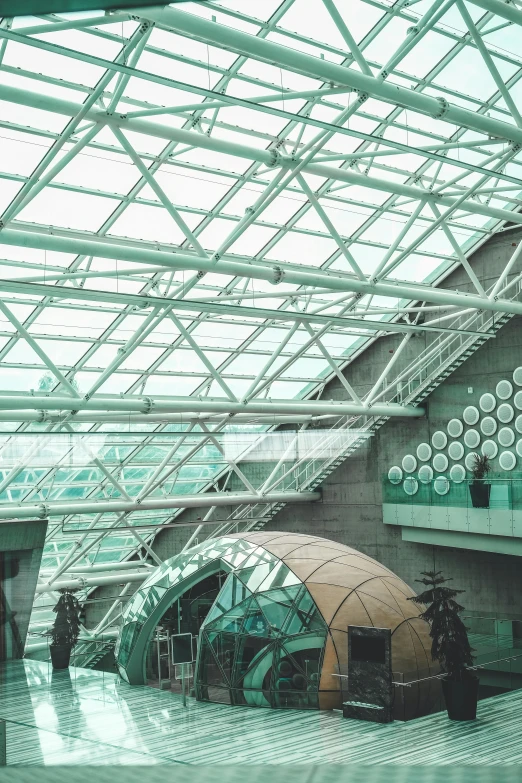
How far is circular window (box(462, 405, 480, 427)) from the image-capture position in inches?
1300

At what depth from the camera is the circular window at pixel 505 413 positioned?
3200 centimetres

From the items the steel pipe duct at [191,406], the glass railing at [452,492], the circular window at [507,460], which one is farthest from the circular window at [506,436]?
the steel pipe duct at [191,406]

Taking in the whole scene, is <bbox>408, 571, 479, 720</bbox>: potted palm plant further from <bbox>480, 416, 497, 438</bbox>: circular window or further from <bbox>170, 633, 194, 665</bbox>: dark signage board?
<bbox>480, 416, 497, 438</bbox>: circular window

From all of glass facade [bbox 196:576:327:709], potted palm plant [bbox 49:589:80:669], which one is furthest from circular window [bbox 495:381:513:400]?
potted palm plant [bbox 49:589:80:669]

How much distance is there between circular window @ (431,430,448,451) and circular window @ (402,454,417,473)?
98cm

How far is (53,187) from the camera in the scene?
69.5ft

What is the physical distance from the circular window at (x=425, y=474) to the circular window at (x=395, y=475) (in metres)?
0.73

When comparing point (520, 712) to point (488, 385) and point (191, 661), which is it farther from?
point (488, 385)

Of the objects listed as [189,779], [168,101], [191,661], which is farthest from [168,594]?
[189,779]

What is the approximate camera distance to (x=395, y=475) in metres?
31.7

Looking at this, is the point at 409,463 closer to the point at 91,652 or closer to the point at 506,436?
the point at 506,436

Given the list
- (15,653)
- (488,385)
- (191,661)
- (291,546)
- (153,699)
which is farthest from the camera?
(488,385)

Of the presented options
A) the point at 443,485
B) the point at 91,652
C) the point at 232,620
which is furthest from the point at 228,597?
the point at 443,485

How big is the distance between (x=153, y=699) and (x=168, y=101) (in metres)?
13.2
